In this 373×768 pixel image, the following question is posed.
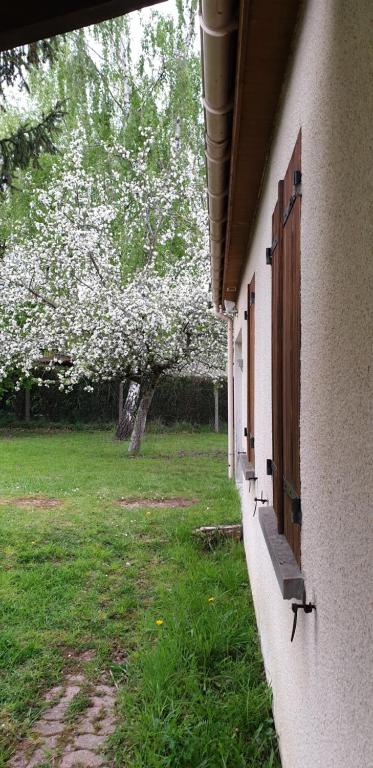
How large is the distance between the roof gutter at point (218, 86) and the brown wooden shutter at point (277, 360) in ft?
1.20

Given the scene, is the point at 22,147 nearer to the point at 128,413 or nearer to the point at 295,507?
the point at 295,507

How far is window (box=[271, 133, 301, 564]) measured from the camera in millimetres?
1983

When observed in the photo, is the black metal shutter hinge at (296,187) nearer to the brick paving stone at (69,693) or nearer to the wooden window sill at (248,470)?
the wooden window sill at (248,470)

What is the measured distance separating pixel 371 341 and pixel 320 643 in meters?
0.89

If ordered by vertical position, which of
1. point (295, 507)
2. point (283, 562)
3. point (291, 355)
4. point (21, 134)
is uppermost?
point (21, 134)

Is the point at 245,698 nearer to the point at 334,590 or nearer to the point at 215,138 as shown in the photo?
the point at 334,590

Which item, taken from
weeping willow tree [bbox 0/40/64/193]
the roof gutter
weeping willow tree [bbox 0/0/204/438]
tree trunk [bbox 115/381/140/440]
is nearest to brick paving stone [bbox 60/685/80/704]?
the roof gutter

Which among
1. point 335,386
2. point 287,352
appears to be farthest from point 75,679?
point 335,386

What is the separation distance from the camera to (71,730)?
292 centimetres

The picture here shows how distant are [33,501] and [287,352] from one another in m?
6.80

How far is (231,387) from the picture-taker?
9773 mm

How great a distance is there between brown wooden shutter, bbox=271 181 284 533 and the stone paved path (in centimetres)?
139

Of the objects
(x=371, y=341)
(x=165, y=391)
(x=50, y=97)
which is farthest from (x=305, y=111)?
(x=50, y=97)

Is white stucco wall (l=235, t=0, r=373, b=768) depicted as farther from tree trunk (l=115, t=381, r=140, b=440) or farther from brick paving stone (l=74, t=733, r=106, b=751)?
tree trunk (l=115, t=381, r=140, b=440)
